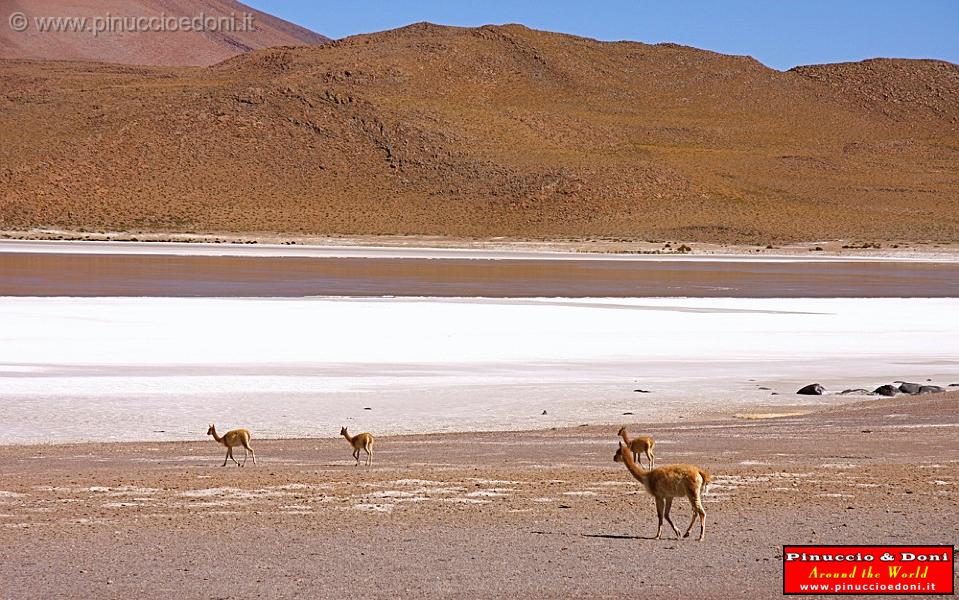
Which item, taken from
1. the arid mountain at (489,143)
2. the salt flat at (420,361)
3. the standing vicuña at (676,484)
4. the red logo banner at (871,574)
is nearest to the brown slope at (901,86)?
the arid mountain at (489,143)

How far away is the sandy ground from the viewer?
6.81 metres

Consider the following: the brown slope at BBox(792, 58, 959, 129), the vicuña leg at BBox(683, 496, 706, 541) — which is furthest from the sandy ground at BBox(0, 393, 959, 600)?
the brown slope at BBox(792, 58, 959, 129)

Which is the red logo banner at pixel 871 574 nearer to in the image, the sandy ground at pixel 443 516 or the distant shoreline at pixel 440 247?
the sandy ground at pixel 443 516

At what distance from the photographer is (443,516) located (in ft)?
27.1

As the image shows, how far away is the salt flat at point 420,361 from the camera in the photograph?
14.0 meters

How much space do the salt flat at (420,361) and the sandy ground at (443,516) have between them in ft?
8.13

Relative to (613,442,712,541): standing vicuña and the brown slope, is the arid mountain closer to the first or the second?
the brown slope

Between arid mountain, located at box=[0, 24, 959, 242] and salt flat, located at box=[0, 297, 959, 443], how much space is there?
54.1 metres

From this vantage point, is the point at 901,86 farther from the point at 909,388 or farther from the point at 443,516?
the point at 443,516

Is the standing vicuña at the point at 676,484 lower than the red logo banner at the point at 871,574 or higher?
higher

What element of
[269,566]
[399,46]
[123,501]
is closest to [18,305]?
[123,501]

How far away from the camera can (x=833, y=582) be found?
6480mm

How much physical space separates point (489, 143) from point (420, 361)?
3348 inches

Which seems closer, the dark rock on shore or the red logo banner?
the red logo banner
